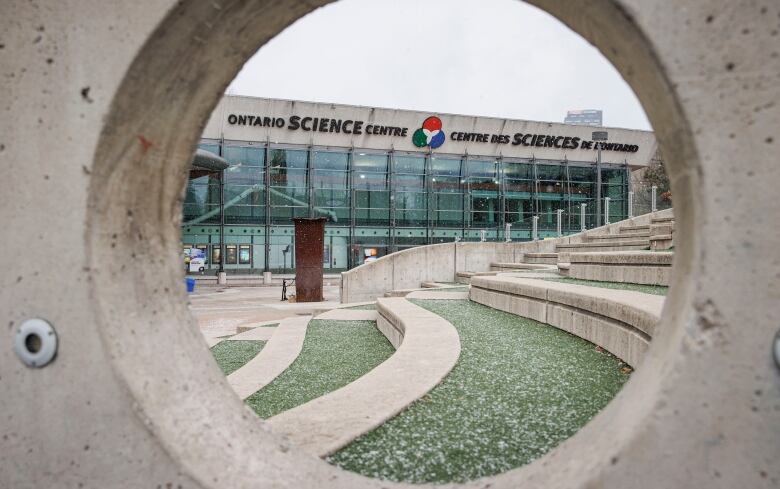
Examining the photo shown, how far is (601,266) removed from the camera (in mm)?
7750

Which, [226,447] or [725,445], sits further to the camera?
[226,447]

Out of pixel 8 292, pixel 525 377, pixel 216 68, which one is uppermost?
pixel 216 68

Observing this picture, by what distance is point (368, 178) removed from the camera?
2933 cm

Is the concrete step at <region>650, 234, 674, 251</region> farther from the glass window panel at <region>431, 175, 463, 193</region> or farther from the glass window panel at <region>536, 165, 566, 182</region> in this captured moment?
the glass window panel at <region>536, 165, 566, 182</region>

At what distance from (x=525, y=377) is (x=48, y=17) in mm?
3695

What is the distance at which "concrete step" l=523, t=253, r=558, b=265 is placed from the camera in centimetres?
1449

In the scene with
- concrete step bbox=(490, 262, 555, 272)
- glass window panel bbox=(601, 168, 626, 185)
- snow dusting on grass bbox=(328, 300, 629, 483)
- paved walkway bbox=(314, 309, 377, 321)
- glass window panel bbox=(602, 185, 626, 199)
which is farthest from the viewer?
glass window panel bbox=(601, 168, 626, 185)

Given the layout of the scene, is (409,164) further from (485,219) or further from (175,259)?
(175,259)

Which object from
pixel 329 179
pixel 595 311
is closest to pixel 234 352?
pixel 595 311

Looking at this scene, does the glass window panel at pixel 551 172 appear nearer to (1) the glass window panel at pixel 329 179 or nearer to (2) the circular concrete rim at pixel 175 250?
(1) the glass window panel at pixel 329 179

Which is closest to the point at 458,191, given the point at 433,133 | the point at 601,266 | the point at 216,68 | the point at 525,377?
the point at 433,133

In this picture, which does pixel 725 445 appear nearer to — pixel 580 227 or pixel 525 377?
pixel 525 377

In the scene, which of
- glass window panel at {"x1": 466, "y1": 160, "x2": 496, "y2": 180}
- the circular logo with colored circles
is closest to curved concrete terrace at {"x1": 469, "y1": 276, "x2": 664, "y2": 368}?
the circular logo with colored circles

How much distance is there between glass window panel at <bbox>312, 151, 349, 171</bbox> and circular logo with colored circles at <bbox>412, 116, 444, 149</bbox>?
4.83 meters
